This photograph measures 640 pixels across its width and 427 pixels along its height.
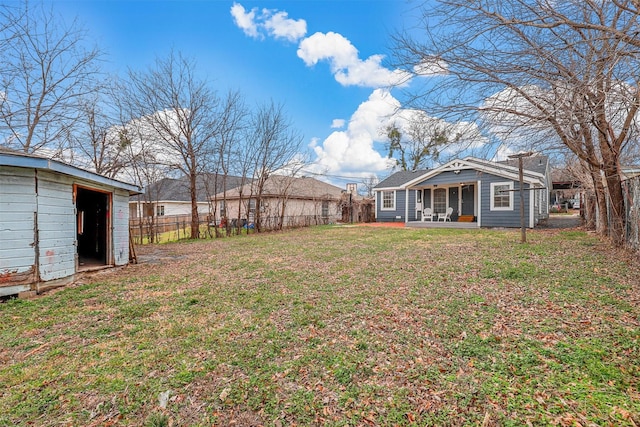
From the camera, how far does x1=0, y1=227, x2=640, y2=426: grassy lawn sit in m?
2.10

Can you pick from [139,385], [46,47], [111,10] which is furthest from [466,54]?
[46,47]

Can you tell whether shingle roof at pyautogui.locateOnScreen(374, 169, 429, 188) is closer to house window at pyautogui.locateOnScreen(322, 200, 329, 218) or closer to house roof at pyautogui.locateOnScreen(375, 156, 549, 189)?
house roof at pyautogui.locateOnScreen(375, 156, 549, 189)

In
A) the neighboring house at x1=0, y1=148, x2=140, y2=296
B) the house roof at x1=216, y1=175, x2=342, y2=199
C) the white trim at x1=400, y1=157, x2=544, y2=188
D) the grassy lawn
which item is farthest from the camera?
Answer: the house roof at x1=216, y1=175, x2=342, y2=199

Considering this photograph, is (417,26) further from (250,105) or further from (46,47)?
(250,105)

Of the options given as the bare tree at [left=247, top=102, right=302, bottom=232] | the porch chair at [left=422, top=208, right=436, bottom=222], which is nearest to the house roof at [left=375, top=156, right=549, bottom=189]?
the porch chair at [left=422, top=208, right=436, bottom=222]

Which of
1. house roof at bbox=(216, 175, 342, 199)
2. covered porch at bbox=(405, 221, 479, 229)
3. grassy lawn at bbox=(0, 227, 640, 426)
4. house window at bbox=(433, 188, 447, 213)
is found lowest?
grassy lawn at bbox=(0, 227, 640, 426)

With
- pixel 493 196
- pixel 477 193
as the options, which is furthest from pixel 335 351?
pixel 477 193

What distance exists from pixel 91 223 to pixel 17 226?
513cm

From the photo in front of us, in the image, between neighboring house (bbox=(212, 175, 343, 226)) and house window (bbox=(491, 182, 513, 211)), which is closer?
house window (bbox=(491, 182, 513, 211))

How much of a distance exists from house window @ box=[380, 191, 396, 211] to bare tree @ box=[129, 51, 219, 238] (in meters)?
12.7

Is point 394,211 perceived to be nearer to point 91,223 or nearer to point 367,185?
point 367,185

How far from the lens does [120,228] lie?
729 centimetres

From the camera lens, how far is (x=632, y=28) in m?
3.36

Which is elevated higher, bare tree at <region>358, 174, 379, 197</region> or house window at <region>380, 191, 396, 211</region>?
bare tree at <region>358, 174, 379, 197</region>
